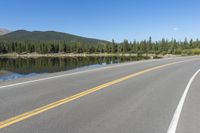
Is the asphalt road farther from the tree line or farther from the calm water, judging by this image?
the tree line

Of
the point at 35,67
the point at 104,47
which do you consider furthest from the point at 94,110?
the point at 104,47

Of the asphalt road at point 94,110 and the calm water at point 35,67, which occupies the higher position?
the asphalt road at point 94,110

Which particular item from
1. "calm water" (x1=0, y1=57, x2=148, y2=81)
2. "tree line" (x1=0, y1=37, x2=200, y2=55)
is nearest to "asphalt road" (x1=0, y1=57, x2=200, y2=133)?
"calm water" (x1=0, y1=57, x2=148, y2=81)

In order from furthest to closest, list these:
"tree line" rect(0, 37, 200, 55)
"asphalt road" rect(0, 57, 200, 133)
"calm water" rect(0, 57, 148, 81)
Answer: "tree line" rect(0, 37, 200, 55) → "calm water" rect(0, 57, 148, 81) → "asphalt road" rect(0, 57, 200, 133)

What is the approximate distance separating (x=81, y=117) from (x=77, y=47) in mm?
162076

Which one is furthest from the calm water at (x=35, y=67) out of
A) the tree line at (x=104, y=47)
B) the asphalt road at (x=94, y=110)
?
the tree line at (x=104, y=47)

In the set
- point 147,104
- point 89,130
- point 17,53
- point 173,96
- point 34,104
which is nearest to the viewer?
point 89,130

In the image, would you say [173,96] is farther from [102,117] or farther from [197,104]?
[102,117]

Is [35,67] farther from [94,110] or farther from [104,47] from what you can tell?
[104,47]

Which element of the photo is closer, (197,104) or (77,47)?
(197,104)

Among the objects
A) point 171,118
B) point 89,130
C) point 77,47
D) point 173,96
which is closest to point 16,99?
point 89,130

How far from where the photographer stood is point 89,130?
19.6ft

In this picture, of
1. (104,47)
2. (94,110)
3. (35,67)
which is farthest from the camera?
(104,47)

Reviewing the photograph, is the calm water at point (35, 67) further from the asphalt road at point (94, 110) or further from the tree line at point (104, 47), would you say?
the tree line at point (104, 47)
